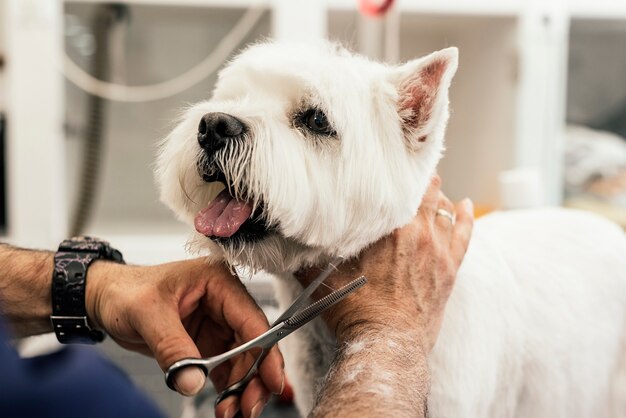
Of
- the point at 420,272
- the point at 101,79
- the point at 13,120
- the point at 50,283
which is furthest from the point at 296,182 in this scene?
the point at 101,79

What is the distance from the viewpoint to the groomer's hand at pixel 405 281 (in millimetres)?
694

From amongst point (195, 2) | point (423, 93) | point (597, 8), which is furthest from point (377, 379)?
point (597, 8)

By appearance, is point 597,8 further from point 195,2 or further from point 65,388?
point 65,388

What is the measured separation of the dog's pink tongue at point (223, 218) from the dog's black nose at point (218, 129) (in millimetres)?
64

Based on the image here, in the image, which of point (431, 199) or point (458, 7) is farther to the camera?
point (458, 7)

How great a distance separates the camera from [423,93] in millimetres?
712

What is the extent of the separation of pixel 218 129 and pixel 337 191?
0.14 meters

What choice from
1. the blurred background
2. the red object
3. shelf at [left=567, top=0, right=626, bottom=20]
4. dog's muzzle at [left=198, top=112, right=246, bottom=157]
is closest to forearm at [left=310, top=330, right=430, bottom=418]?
dog's muzzle at [left=198, top=112, right=246, bottom=157]

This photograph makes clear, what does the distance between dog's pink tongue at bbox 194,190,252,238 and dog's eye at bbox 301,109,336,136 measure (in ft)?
0.38

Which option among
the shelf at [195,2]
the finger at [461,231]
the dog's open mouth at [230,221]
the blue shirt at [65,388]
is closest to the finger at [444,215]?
the finger at [461,231]

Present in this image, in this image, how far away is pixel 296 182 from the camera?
0.65m

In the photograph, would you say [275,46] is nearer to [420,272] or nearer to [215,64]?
[420,272]

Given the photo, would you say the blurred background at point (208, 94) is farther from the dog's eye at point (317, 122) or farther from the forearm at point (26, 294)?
the dog's eye at point (317, 122)

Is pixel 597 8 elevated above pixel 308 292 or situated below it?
above
